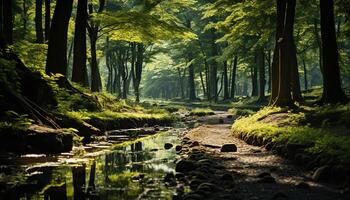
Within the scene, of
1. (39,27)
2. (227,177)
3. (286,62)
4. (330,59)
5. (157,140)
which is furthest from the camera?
(39,27)

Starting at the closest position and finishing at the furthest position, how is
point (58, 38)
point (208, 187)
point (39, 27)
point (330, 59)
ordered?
point (208, 187)
point (330, 59)
point (58, 38)
point (39, 27)

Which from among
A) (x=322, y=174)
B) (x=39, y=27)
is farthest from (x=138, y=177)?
(x=39, y=27)

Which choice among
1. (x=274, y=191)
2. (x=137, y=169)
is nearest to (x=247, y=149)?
(x=137, y=169)

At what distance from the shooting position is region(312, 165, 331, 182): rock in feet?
28.4

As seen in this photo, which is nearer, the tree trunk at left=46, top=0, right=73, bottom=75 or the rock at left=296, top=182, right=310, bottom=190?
the rock at left=296, top=182, right=310, bottom=190

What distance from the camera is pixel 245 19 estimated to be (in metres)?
26.2

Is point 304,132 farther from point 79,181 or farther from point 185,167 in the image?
point 79,181

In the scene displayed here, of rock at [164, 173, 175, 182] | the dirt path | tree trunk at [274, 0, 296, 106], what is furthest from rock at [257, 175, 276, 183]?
tree trunk at [274, 0, 296, 106]

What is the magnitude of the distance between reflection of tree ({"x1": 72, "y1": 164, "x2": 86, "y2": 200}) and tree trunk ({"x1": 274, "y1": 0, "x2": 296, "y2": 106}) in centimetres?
1150

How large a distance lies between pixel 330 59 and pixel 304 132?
5576 mm

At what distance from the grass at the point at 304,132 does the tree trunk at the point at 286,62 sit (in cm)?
86

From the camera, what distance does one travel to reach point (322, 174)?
8695mm

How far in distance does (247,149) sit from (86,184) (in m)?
6.85

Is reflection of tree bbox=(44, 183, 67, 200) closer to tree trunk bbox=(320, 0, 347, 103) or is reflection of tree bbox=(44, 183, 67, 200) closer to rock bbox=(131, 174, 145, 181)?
rock bbox=(131, 174, 145, 181)
